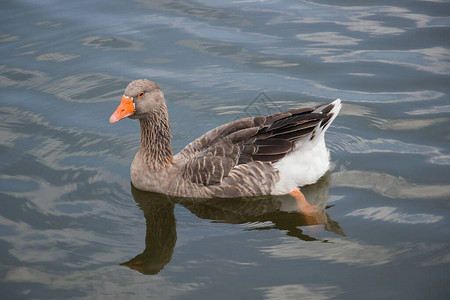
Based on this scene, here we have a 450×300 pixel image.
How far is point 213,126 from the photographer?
9930mm

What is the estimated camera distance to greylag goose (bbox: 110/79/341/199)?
8031mm

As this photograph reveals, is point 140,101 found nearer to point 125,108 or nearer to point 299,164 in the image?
point 125,108

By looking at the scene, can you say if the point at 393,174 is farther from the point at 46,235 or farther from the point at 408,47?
the point at 46,235

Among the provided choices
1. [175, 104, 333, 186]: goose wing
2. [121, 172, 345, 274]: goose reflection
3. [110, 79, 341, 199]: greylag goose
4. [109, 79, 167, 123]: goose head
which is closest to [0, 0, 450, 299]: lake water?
[121, 172, 345, 274]: goose reflection

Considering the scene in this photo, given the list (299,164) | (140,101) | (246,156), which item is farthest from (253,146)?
(140,101)

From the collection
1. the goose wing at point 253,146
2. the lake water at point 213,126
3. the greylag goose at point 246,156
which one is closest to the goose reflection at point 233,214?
the lake water at point 213,126

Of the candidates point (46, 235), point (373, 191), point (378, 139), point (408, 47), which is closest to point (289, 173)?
point (373, 191)

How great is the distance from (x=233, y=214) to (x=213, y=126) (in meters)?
2.40

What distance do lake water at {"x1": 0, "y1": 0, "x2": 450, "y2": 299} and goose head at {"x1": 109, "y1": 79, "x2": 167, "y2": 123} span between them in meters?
1.20

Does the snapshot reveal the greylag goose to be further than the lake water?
Yes

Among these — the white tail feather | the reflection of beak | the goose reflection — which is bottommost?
the goose reflection

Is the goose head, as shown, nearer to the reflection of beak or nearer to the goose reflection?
the reflection of beak

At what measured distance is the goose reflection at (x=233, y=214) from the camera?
7344 millimetres

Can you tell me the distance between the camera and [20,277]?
682 cm
